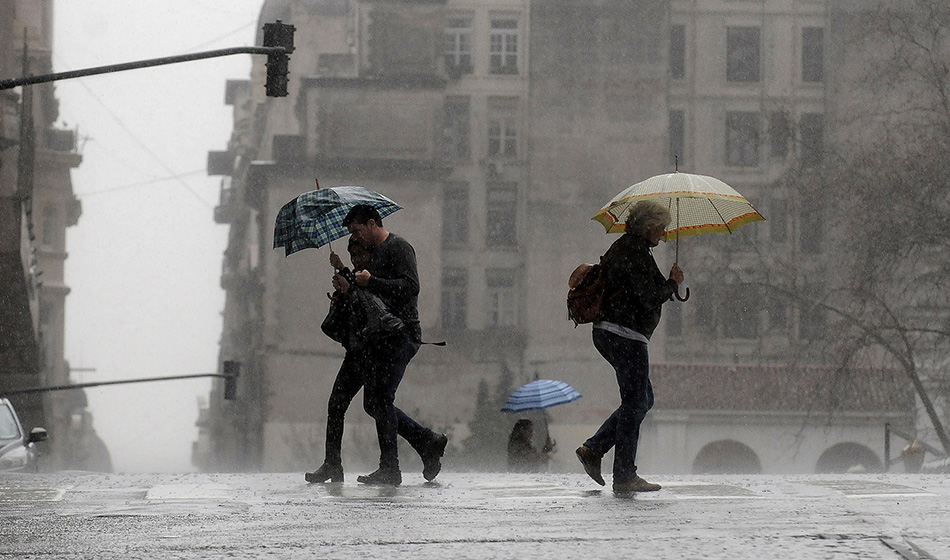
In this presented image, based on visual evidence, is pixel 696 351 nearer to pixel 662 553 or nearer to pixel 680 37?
pixel 680 37

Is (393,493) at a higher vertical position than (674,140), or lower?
lower

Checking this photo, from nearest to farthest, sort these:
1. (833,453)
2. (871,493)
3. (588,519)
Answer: (588,519) → (871,493) → (833,453)

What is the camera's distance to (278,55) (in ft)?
66.8

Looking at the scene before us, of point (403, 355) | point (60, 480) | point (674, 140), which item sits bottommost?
point (60, 480)

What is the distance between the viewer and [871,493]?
9.56m

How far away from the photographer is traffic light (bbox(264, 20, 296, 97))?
20078mm

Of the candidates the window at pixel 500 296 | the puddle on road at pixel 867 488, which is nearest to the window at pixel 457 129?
the window at pixel 500 296

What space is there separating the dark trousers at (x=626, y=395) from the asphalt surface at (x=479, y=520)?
234 millimetres

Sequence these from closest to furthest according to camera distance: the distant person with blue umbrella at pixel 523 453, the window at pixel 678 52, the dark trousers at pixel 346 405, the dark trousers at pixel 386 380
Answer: the dark trousers at pixel 386 380
the dark trousers at pixel 346 405
the distant person with blue umbrella at pixel 523 453
the window at pixel 678 52

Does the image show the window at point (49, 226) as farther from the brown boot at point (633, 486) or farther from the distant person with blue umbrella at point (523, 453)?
the brown boot at point (633, 486)

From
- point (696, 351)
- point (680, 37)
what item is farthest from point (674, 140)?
point (696, 351)

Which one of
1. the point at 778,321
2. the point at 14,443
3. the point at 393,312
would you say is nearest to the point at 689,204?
the point at 393,312

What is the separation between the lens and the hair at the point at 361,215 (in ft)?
34.1

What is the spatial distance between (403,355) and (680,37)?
59.6 meters
